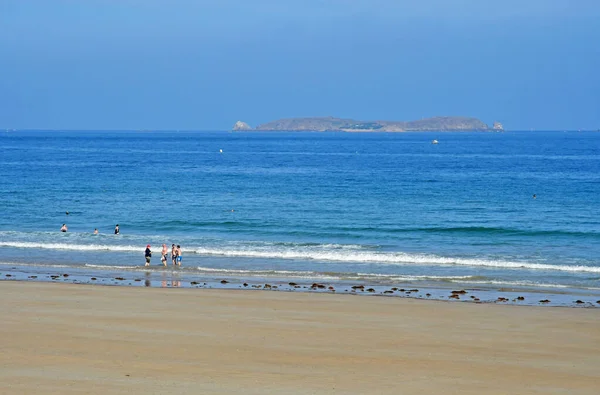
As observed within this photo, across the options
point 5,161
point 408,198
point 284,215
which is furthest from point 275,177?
point 5,161

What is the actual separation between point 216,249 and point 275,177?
4208 cm

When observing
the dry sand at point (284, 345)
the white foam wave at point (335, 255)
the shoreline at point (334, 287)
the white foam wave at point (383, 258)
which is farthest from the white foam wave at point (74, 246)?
the dry sand at point (284, 345)

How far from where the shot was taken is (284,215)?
160 ft

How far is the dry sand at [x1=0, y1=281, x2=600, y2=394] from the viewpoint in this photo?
14320mm

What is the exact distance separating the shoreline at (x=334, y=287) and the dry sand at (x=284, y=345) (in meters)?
1.37

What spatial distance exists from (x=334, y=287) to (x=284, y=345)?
9.86 metres

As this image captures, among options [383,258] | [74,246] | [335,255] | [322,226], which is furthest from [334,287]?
[74,246]

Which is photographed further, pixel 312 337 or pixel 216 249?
pixel 216 249

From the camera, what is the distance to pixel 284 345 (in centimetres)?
1755

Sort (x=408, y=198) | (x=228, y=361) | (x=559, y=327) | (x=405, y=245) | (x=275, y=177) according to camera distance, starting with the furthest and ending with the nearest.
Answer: (x=275, y=177) → (x=408, y=198) → (x=405, y=245) → (x=559, y=327) → (x=228, y=361)

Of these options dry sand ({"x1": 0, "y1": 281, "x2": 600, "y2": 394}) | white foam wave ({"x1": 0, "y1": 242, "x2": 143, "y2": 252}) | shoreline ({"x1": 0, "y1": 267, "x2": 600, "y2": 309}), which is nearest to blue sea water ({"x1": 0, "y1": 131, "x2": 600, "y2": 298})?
white foam wave ({"x1": 0, "y1": 242, "x2": 143, "y2": 252})

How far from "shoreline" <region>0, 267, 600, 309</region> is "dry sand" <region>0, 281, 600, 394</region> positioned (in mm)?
1369

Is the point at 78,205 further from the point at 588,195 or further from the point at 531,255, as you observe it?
the point at 588,195

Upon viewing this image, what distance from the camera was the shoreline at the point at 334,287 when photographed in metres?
25.1
